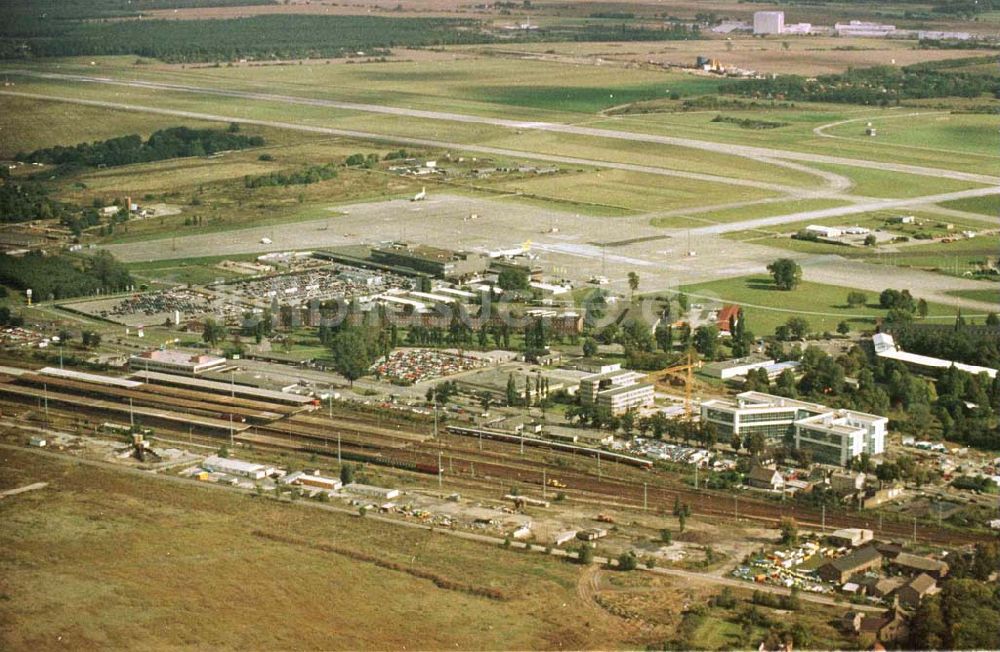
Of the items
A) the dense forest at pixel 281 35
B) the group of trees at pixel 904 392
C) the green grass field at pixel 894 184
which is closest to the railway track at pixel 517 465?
the group of trees at pixel 904 392

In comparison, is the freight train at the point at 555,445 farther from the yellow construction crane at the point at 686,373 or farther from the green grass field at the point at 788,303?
the green grass field at the point at 788,303

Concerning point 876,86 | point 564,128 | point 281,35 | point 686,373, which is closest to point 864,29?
point 876,86

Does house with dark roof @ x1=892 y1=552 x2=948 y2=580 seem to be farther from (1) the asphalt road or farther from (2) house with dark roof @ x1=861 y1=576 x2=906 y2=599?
(1) the asphalt road

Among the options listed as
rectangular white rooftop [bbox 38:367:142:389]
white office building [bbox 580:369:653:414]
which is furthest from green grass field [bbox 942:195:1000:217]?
rectangular white rooftop [bbox 38:367:142:389]

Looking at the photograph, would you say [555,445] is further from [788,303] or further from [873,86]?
[873,86]

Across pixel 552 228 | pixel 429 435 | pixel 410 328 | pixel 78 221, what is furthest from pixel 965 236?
pixel 78 221
